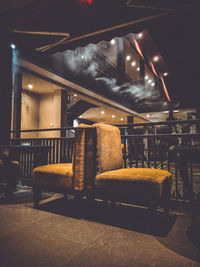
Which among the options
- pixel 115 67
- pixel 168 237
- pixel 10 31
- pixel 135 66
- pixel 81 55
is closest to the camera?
pixel 168 237

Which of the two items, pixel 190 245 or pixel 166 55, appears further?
pixel 166 55

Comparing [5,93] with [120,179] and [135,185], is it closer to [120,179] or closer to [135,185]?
[120,179]

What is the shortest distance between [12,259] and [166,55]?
8326 mm

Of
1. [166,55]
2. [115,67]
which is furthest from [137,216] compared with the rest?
[115,67]

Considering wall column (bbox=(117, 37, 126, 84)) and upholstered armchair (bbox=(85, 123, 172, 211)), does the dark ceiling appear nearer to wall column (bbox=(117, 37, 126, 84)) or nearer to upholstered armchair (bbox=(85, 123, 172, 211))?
upholstered armchair (bbox=(85, 123, 172, 211))

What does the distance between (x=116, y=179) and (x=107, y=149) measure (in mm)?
443

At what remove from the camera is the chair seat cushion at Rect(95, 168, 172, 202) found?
1.65 metres

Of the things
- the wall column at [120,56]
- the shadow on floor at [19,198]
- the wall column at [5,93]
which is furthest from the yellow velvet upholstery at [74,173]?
the wall column at [120,56]

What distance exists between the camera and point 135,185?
1732mm

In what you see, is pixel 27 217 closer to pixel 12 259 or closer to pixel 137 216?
pixel 12 259

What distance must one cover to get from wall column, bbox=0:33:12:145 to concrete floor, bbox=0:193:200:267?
225 cm

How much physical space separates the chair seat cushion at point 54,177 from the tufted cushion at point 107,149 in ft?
1.35

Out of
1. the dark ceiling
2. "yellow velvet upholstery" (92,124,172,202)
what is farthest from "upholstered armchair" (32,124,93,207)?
the dark ceiling

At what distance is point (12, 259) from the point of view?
125 centimetres
